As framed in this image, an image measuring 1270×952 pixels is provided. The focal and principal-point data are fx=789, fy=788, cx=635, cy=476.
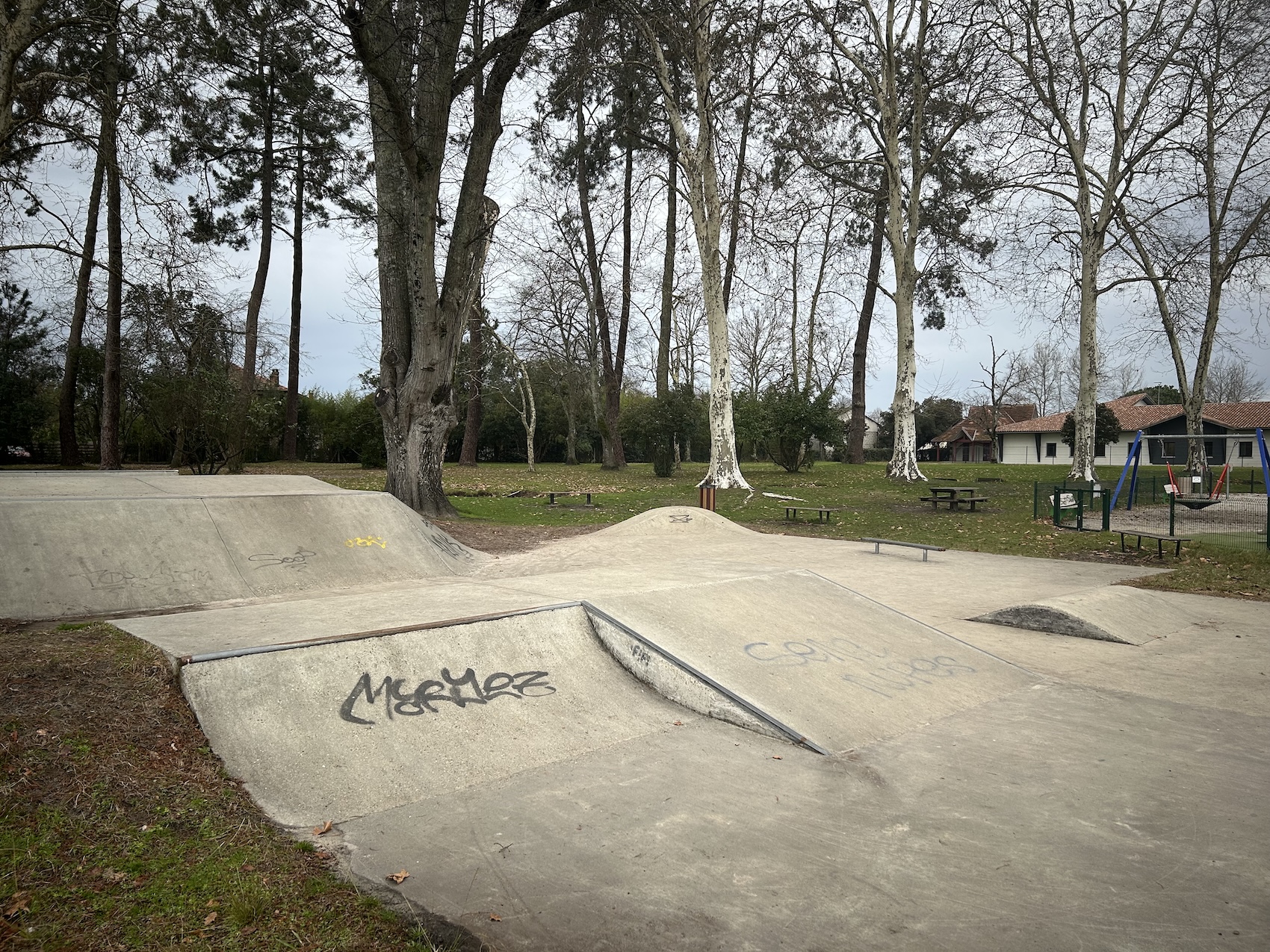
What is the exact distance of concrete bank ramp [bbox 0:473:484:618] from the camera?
7.11 metres

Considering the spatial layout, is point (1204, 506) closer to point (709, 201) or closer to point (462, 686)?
point (709, 201)

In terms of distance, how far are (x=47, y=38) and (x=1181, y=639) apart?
54.6 feet

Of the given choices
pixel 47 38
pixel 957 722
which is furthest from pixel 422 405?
pixel 957 722

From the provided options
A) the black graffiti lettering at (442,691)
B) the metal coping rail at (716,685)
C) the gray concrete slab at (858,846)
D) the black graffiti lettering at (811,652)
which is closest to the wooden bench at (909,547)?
the black graffiti lettering at (811,652)

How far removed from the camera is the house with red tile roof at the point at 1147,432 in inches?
1676

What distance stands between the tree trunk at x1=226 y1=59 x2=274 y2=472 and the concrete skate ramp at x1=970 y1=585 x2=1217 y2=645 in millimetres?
17247

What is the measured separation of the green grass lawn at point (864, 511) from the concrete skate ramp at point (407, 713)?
8.89 m

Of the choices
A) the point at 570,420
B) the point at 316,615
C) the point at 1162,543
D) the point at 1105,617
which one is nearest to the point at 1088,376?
the point at 1162,543

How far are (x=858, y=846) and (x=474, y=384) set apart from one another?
31.2 metres

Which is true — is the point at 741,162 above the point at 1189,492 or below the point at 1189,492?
above

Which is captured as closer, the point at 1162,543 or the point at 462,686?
the point at 462,686

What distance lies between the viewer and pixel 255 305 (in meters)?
27.0

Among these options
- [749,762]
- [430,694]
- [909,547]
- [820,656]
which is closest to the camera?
[749,762]

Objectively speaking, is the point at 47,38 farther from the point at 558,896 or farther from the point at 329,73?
the point at 558,896
